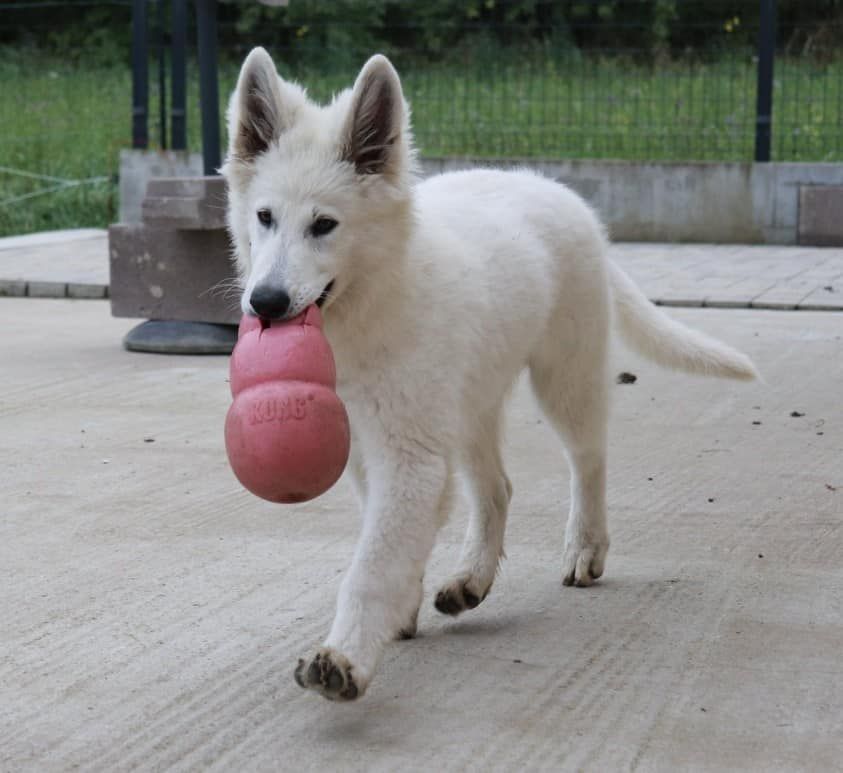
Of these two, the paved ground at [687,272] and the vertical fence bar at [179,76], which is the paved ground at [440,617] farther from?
the vertical fence bar at [179,76]

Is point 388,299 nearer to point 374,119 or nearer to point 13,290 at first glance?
point 374,119

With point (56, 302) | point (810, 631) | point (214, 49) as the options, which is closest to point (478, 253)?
point (810, 631)

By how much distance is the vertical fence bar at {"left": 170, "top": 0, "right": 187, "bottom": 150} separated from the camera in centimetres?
1405

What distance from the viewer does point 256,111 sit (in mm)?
3730

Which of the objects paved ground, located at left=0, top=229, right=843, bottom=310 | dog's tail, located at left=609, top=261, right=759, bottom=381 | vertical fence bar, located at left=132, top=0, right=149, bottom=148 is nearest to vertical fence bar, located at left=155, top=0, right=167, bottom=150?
vertical fence bar, located at left=132, top=0, right=149, bottom=148

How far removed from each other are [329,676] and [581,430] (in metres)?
1.58

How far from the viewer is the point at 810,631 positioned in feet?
12.9

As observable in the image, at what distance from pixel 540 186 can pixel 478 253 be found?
2.02ft

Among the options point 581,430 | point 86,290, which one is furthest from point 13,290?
point 581,430

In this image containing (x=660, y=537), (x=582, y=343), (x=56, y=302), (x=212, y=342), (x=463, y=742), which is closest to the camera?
(x=463, y=742)

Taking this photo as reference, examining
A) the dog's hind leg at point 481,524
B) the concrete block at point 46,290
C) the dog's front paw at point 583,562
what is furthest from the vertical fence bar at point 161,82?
the dog's front paw at point 583,562

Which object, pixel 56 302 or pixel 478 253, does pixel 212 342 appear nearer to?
pixel 56 302

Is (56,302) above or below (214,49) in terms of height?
below

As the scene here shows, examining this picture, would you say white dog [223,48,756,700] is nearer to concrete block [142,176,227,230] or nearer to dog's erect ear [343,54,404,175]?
dog's erect ear [343,54,404,175]
